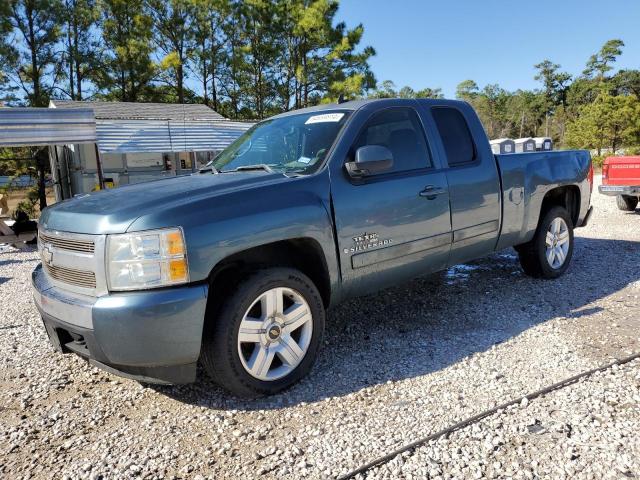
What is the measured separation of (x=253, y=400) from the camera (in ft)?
10.1

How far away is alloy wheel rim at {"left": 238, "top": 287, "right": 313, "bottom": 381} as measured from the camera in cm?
300

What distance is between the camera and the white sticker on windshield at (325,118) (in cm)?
375

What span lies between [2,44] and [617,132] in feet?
110

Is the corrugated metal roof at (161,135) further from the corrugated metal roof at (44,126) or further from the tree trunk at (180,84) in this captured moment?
the tree trunk at (180,84)

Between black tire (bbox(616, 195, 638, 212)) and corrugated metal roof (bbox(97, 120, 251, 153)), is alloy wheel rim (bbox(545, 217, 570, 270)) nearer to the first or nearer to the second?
black tire (bbox(616, 195, 638, 212))

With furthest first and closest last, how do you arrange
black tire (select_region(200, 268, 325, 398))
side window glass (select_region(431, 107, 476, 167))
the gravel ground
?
side window glass (select_region(431, 107, 476, 167)) → black tire (select_region(200, 268, 325, 398)) → the gravel ground

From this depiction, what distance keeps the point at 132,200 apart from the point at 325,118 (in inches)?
→ 64.8

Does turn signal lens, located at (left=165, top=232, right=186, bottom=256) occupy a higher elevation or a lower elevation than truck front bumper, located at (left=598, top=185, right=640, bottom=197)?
higher

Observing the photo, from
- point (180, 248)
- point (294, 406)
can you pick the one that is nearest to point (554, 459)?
point (294, 406)

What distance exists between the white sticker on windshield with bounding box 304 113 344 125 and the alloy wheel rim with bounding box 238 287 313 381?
1.44 metres

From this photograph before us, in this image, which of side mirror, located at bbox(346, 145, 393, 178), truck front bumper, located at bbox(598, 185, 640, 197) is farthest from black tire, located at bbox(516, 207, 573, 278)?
truck front bumper, located at bbox(598, 185, 640, 197)

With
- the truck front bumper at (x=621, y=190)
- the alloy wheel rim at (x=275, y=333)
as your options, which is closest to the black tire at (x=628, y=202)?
the truck front bumper at (x=621, y=190)

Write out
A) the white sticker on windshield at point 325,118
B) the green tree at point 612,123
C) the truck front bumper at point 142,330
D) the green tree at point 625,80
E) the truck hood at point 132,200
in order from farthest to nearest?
the green tree at point 625,80, the green tree at point 612,123, the white sticker on windshield at point 325,118, the truck hood at point 132,200, the truck front bumper at point 142,330

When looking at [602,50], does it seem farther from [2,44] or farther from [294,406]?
[294,406]
